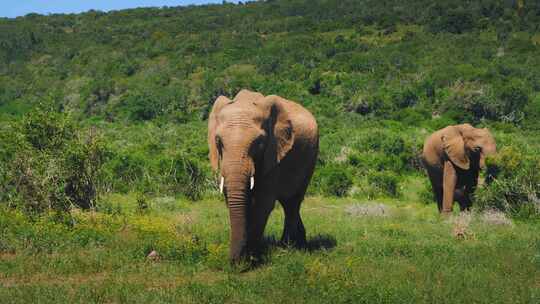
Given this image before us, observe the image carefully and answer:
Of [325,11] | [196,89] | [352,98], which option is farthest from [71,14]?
[352,98]

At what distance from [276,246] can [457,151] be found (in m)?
6.42

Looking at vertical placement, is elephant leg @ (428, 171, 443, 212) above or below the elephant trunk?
below

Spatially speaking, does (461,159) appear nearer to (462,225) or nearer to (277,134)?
(462,225)

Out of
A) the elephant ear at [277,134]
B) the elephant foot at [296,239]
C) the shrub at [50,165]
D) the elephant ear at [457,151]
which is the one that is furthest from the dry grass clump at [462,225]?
the shrub at [50,165]

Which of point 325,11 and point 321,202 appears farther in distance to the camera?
point 325,11

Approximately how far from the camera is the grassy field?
6.30m

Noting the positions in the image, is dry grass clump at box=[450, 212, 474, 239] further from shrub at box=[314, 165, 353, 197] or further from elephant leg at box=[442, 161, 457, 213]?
shrub at box=[314, 165, 353, 197]

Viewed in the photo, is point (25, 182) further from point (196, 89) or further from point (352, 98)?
point (196, 89)

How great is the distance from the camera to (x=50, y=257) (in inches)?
303

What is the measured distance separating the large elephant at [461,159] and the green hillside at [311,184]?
0.42 m

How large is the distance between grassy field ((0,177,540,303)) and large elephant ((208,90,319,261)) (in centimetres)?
48

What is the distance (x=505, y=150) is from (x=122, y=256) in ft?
27.4

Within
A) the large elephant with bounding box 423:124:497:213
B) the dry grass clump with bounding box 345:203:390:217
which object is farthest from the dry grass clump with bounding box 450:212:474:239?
the dry grass clump with bounding box 345:203:390:217

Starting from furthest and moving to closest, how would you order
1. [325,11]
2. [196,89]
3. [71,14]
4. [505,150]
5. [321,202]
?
[71,14], [325,11], [196,89], [321,202], [505,150]
